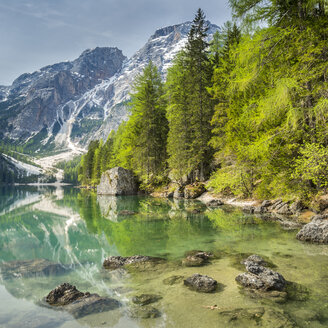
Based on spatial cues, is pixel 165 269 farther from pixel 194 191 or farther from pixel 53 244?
pixel 194 191

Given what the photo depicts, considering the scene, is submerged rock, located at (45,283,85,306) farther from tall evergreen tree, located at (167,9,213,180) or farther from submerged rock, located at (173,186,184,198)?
submerged rock, located at (173,186,184,198)

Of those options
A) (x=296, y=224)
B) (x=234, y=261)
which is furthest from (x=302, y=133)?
(x=234, y=261)

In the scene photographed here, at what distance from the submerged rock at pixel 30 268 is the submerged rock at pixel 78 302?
2036 millimetres

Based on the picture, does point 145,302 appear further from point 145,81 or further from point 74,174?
point 74,174

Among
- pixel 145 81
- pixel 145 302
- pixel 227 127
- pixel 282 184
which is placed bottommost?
pixel 145 302

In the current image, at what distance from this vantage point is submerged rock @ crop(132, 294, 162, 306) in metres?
4.33

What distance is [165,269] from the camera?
6.20m

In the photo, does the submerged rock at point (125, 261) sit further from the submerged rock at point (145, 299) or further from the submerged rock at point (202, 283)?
the submerged rock at point (145, 299)

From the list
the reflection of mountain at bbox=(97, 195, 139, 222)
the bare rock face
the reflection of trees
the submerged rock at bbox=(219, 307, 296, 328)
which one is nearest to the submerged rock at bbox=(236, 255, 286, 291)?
the submerged rock at bbox=(219, 307, 296, 328)

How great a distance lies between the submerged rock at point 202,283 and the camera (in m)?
4.68

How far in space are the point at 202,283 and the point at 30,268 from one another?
17.6 feet

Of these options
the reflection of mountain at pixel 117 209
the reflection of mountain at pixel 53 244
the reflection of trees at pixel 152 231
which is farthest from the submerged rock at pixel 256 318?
the reflection of mountain at pixel 117 209

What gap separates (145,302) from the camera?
4324 mm

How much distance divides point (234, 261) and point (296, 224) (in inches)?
251
